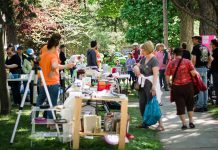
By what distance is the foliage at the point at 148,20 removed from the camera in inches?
1192

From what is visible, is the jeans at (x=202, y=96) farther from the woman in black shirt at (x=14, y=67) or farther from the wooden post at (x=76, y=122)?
the wooden post at (x=76, y=122)

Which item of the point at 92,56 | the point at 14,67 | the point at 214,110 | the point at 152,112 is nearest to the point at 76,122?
the point at 152,112

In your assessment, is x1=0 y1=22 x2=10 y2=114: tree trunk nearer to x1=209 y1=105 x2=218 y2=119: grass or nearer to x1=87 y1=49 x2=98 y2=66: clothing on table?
x1=87 y1=49 x2=98 y2=66: clothing on table

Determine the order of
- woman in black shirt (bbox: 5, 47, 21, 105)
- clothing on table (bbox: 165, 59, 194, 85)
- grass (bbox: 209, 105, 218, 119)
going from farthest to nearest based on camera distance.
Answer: woman in black shirt (bbox: 5, 47, 21, 105) < grass (bbox: 209, 105, 218, 119) < clothing on table (bbox: 165, 59, 194, 85)

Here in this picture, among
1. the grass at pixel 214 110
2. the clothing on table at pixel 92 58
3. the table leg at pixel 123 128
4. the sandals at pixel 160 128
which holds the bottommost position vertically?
the sandals at pixel 160 128

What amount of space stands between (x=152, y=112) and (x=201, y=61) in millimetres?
3243

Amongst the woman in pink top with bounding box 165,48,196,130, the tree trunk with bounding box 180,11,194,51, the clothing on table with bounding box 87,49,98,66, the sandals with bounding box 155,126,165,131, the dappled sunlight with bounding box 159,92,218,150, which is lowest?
the dappled sunlight with bounding box 159,92,218,150

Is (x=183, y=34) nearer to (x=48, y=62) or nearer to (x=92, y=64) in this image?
(x=92, y=64)

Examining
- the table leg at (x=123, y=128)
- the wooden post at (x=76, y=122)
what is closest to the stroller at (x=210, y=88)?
the table leg at (x=123, y=128)

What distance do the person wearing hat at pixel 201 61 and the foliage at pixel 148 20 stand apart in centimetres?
1755

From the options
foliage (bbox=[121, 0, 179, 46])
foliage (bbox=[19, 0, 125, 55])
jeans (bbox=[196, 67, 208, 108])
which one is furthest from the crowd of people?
foliage (bbox=[121, 0, 179, 46])

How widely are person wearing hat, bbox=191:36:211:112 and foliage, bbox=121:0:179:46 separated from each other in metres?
17.6

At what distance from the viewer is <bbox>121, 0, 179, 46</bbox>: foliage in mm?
30281

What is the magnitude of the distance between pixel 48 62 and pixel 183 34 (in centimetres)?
1718
